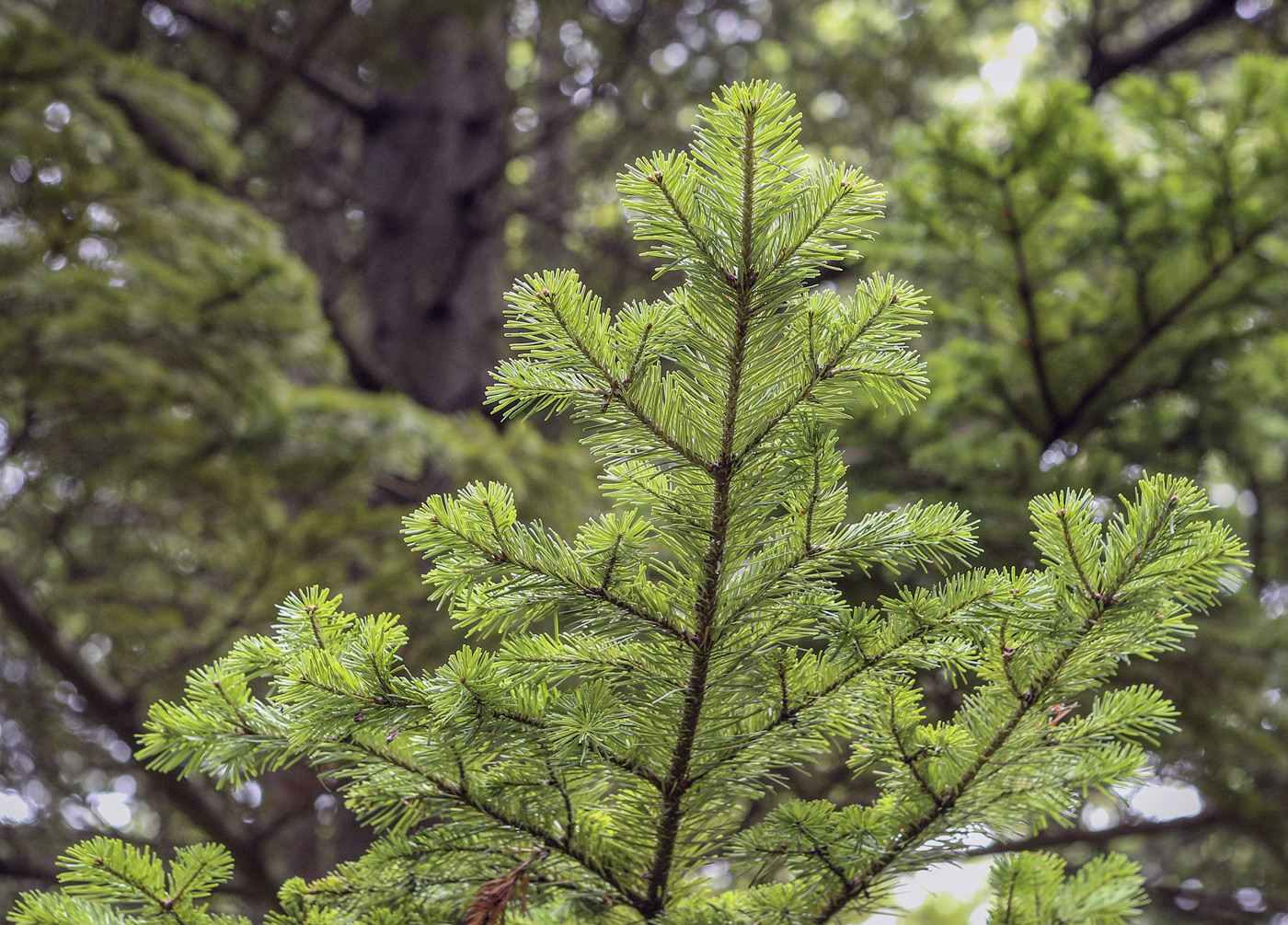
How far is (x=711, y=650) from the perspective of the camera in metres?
1.27

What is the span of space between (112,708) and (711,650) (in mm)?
3282

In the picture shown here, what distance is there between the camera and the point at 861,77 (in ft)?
20.8

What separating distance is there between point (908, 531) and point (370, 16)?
5257mm

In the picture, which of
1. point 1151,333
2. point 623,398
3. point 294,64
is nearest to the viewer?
point 623,398

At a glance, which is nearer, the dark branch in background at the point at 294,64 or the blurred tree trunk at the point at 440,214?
the dark branch in background at the point at 294,64

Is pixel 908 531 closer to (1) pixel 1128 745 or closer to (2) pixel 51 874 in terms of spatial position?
(1) pixel 1128 745

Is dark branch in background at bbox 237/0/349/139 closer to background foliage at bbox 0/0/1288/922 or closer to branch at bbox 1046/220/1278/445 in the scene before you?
background foliage at bbox 0/0/1288/922

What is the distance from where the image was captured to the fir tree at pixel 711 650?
1.16 metres

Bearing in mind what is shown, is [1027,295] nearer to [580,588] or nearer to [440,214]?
[580,588]

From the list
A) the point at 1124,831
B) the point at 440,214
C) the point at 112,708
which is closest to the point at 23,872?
the point at 112,708

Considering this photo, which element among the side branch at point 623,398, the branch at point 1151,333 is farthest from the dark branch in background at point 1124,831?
the side branch at point 623,398

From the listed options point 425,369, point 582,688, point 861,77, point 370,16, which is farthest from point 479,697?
point 861,77

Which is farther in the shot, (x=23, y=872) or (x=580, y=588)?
(x=23, y=872)

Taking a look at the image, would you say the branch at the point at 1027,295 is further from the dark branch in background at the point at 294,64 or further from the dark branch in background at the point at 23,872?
the dark branch in background at the point at 23,872
